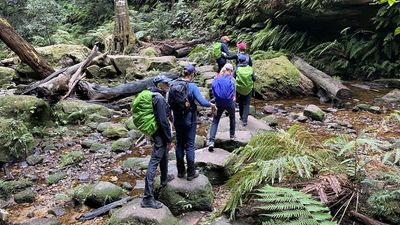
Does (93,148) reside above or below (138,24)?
below

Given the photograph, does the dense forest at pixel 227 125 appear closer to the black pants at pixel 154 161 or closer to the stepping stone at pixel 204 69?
the stepping stone at pixel 204 69

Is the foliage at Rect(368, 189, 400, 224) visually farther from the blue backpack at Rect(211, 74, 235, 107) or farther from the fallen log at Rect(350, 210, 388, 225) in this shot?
the blue backpack at Rect(211, 74, 235, 107)

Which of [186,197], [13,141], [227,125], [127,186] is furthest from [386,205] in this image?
[13,141]

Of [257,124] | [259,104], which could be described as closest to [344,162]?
[257,124]

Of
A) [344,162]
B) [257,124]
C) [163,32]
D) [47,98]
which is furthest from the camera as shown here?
[163,32]

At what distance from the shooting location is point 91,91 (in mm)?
11547

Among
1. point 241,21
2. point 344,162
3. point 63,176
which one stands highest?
point 241,21

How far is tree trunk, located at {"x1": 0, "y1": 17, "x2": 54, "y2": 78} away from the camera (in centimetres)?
1127

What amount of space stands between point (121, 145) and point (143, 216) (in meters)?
3.95

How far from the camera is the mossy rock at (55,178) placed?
7.02 m

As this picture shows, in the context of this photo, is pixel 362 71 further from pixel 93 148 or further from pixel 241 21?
pixel 93 148

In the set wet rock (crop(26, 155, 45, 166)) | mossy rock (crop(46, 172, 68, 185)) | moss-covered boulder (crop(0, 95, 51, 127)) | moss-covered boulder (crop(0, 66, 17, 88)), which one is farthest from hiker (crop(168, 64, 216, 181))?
moss-covered boulder (crop(0, 66, 17, 88))

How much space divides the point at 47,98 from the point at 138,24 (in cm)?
1246

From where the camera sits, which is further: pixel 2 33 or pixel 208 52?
pixel 208 52
